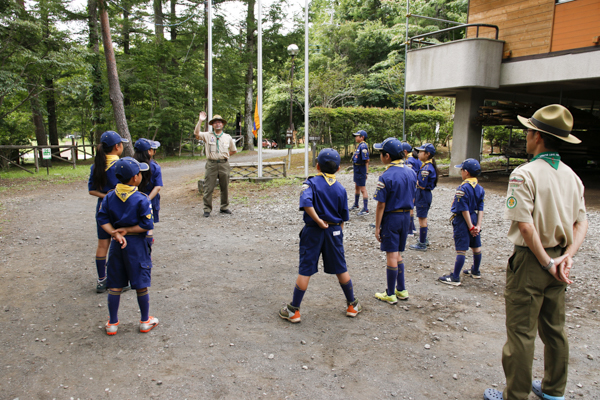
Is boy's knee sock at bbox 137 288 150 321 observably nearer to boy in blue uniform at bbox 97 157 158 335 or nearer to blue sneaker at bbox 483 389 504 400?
boy in blue uniform at bbox 97 157 158 335

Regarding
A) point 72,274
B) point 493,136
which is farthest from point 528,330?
point 493,136

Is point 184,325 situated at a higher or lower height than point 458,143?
lower

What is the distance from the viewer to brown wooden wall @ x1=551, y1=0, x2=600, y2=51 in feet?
34.5

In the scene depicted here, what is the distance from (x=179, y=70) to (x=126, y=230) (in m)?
23.9

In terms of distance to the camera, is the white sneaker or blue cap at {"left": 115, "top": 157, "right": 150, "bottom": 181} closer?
blue cap at {"left": 115, "top": 157, "right": 150, "bottom": 181}

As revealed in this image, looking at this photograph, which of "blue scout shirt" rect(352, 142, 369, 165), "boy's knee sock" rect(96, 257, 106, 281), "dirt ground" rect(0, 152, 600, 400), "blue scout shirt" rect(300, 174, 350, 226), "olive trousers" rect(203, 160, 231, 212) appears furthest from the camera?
"olive trousers" rect(203, 160, 231, 212)

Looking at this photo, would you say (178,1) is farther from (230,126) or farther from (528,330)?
(528,330)

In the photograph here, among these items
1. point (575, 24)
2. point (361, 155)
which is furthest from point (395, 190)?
point (575, 24)

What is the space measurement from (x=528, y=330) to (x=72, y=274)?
5634 millimetres

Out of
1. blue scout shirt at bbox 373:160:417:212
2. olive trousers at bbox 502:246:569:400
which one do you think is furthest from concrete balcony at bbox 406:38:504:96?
olive trousers at bbox 502:246:569:400

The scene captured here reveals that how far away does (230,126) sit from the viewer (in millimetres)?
47062

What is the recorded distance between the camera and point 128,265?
3.76m

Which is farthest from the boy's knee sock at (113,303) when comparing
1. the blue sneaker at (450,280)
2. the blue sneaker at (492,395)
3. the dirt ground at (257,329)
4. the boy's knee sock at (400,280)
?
the blue sneaker at (450,280)

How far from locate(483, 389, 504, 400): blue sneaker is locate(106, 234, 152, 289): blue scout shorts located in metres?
3.07
